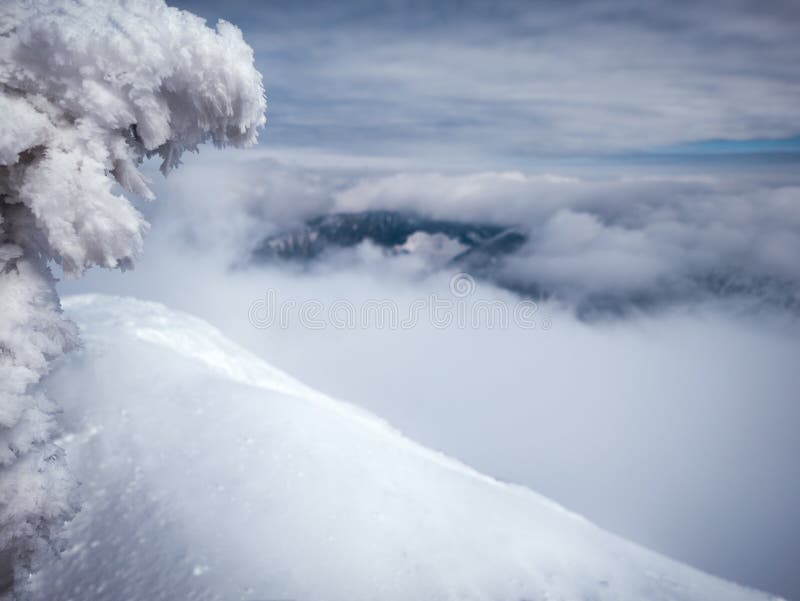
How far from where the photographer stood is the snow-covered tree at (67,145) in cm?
266

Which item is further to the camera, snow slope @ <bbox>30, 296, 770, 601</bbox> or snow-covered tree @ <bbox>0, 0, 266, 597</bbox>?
snow slope @ <bbox>30, 296, 770, 601</bbox>

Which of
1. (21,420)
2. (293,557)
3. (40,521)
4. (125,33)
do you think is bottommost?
(293,557)

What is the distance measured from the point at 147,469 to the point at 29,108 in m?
6.84

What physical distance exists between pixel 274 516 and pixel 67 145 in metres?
6.40

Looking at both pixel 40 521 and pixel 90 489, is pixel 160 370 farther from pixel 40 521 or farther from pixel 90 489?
pixel 40 521

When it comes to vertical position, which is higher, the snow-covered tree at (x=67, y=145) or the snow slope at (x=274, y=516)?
the snow-covered tree at (x=67, y=145)

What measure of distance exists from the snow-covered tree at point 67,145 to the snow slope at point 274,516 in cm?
320

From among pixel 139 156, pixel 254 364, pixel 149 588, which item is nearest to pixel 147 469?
pixel 149 588

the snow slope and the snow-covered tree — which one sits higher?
the snow-covered tree

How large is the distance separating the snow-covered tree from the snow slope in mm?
3196

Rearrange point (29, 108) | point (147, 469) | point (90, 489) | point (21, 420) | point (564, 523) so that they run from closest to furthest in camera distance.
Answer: point (29, 108)
point (21, 420)
point (90, 489)
point (147, 469)
point (564, 523)

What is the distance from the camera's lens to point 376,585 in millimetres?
6359

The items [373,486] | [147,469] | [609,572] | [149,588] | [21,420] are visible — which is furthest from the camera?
[373,486]

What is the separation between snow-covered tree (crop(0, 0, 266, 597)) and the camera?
2.66 metres
